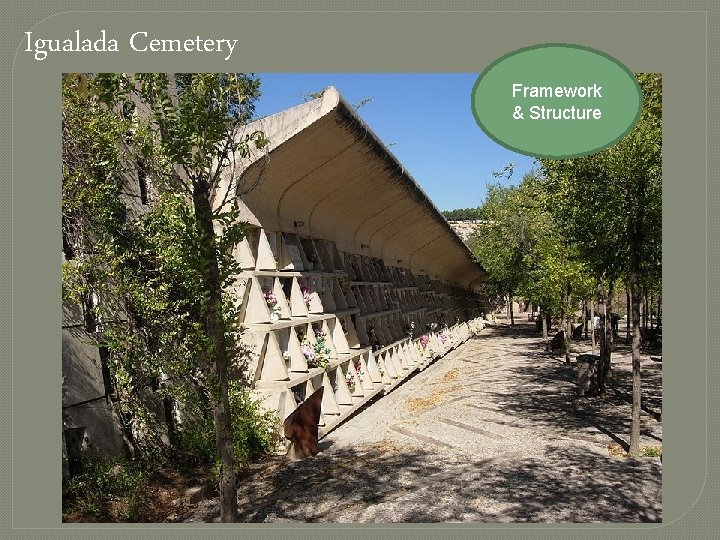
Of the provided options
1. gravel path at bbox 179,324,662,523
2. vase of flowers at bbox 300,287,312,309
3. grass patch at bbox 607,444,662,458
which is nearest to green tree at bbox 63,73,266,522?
gravel path at bbox 179,324,662,523

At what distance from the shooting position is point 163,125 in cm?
490

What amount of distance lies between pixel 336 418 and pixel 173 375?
3833 mm

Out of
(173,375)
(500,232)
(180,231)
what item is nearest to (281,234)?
(173,375)

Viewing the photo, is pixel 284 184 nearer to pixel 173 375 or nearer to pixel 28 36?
pixel 173 375

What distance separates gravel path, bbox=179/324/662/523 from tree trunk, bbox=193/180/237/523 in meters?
1.30

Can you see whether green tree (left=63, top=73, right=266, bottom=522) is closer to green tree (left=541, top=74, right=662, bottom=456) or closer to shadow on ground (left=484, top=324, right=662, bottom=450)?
green tree (left=541, top=74, right=662, bottom=456)

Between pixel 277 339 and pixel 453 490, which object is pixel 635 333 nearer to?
pixel 453 490

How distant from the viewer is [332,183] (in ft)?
40.3

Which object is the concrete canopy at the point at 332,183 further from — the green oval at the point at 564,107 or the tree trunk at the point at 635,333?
the tree trunk at the point at 635,333

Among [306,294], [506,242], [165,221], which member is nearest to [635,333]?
[306,294]

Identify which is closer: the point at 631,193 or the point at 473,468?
the point at 473,468

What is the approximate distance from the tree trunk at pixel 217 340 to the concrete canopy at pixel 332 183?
0.59m

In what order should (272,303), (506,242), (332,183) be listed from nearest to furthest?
(272,303), (332,183), (506,242)

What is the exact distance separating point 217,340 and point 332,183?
7.63m
